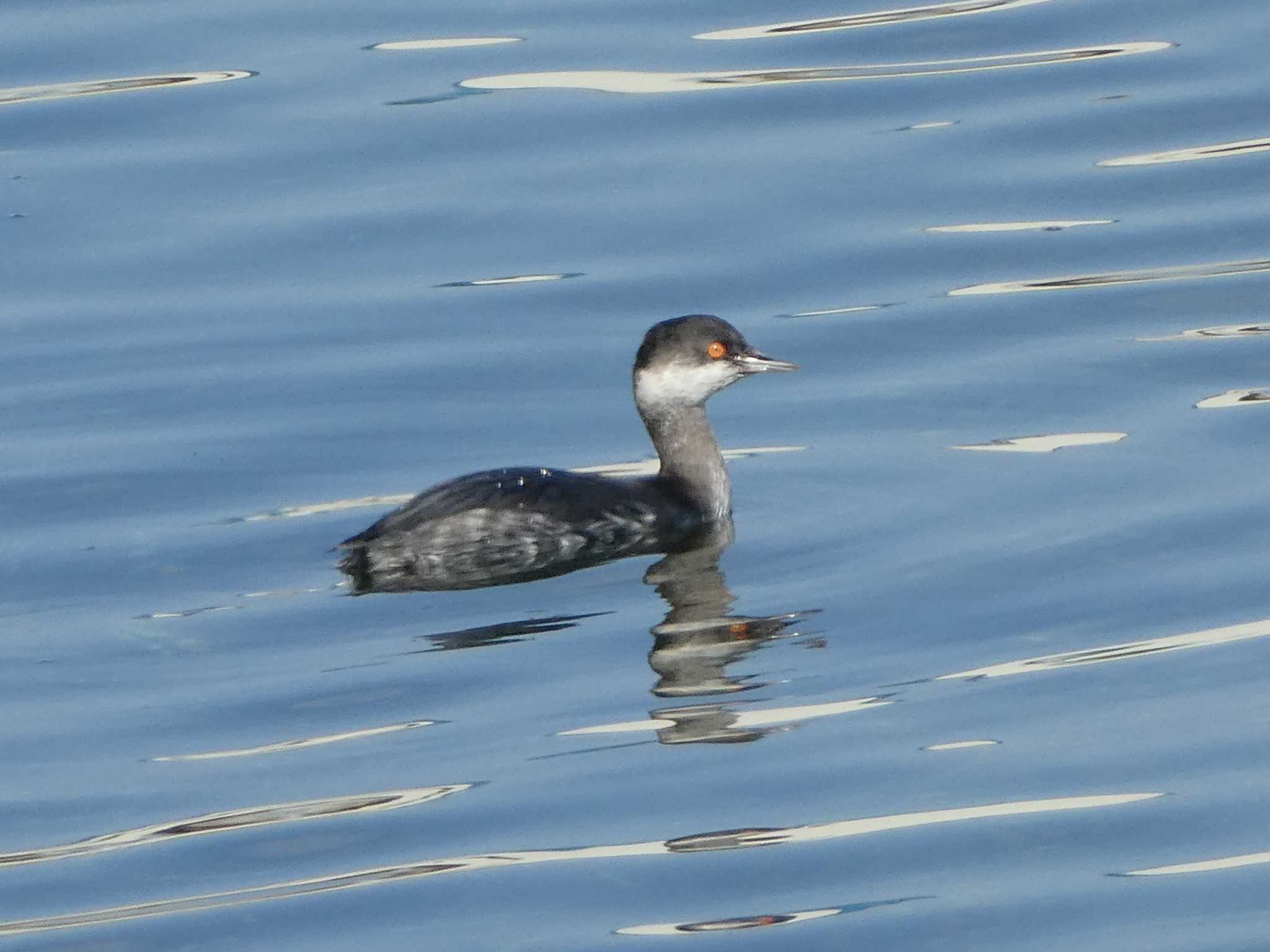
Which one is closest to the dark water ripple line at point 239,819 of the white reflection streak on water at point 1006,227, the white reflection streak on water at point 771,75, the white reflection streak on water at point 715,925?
the white reflection streak on water at point 715,925

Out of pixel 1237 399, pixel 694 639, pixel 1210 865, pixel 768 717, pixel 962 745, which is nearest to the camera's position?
pixel 1210 865

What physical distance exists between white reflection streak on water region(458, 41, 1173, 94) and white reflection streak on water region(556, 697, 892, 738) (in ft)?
25.9

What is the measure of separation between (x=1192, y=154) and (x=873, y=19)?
3091 mm

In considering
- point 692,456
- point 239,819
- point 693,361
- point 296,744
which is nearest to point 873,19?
point 693,361

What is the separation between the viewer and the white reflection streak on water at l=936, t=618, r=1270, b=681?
24.6ft

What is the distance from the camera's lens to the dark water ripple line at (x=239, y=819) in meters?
6.46

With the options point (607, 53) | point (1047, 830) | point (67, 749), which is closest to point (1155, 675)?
point (1047, 830)

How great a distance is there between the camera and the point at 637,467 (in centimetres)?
1020

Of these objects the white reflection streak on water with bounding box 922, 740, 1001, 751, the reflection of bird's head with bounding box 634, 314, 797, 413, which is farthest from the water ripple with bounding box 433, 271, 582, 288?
the white reflection streak on water with bounding box 922, 740, 1001, 751

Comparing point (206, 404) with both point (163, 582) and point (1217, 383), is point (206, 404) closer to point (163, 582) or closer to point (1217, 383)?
point (163, 582)

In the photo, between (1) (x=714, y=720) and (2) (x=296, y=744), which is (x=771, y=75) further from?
(2) (x=296, y=744)

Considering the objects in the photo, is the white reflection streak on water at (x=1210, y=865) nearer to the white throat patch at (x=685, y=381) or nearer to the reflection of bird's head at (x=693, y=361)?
the reflection of bird's head at (x=693, y=361)

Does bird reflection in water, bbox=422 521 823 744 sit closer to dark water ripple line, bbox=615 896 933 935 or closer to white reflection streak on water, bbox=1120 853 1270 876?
dark water ripple line, bbox=615 896 933 935

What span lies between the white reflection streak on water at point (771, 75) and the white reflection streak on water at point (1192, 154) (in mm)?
1640
